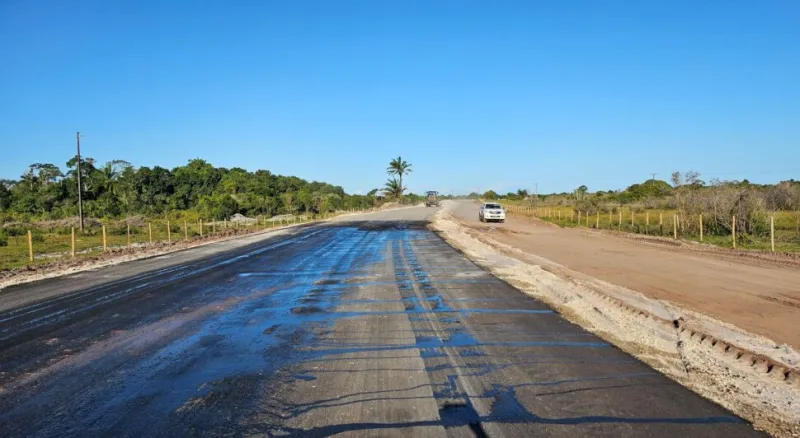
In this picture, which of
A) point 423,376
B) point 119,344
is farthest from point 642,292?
point 119,344

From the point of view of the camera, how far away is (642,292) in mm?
12555

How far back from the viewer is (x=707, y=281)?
1408 cm

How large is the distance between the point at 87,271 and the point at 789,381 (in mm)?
18871

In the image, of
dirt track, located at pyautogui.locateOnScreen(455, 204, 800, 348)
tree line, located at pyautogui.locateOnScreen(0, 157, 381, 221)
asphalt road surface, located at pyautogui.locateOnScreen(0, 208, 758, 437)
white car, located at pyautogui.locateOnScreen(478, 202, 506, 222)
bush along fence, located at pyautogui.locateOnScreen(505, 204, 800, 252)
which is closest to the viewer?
asphalt road surface, located at pyautogui.locateOnScreen(0, 208, 758, 437)

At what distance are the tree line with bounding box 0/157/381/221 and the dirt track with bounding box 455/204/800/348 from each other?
51.0m

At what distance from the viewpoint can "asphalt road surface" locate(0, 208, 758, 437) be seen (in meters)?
4.75

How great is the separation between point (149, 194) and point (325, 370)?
260 feet

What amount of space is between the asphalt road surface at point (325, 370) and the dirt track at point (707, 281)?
347 cm

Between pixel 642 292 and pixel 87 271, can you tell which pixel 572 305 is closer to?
pixel 642 292

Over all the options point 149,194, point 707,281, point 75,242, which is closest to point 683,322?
point 707,281

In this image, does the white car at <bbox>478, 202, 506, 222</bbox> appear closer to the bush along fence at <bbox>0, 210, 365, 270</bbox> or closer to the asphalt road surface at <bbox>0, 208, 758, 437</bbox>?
the bush along fence at <bbox>0, 210, 365, 270</bbox>

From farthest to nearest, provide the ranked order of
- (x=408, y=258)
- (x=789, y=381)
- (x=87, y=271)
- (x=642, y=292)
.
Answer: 1. (x=408, y=258)
2. (x=87, y=271)
3. (x=642, y=292)
4. (x=789, y=381)

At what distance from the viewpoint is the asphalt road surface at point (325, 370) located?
187 inches

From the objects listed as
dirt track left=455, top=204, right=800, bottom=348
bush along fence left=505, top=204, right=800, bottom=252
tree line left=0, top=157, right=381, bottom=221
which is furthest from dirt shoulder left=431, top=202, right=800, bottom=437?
tree line left=0, top=157, right=381, bottom=221
